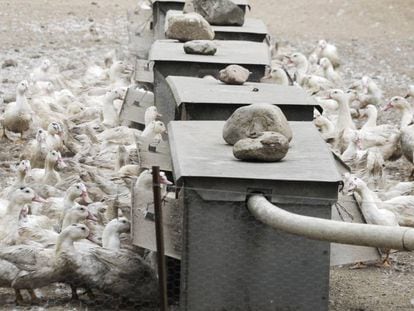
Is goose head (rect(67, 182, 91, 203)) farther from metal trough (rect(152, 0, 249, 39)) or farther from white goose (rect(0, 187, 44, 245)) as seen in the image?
metal trough (rect(152, 0, 249, 39))

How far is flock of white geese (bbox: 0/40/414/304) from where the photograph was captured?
7719 millimetres

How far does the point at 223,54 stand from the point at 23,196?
3.68 meters

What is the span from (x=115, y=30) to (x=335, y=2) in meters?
5.03

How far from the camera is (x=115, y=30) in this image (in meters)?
21.5

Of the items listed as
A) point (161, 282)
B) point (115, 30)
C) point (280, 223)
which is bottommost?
point (115, 30)

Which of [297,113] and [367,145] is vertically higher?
[297,113]

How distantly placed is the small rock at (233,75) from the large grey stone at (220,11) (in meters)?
4.30

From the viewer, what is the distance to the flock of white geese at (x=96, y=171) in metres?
7.72

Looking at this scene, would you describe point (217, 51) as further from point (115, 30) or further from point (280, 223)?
point (115, 30)

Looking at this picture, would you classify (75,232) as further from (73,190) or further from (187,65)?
(187,65)

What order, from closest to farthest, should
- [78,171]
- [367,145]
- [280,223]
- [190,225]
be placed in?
[280,223] < [190,225] < [78,171] < [367,145]

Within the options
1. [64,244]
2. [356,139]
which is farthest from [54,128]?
[64,244]

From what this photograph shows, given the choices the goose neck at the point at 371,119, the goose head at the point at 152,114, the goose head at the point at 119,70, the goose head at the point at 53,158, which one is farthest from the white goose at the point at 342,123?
the goose head at the point at 119,70

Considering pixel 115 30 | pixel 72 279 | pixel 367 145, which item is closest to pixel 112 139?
pixel 367 145
